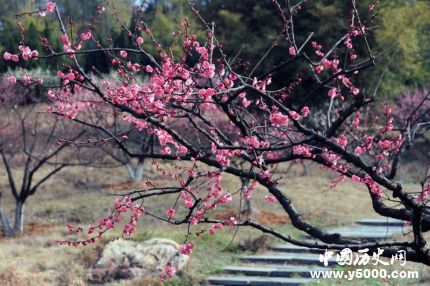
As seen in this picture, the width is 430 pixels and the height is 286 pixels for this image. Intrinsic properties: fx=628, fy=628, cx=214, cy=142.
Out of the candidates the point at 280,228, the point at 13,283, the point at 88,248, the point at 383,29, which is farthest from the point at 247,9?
the point at 13,283

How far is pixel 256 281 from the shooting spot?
829 cm

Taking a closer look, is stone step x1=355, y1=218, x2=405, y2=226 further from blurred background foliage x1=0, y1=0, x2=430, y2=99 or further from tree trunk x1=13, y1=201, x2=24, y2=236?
tree trunk x1=13, y1=201, x2=24, y2=236

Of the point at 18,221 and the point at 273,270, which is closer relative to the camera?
the point at 273,270

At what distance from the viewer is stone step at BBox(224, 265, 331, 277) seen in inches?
339

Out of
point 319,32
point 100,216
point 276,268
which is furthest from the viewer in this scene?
point 319,32

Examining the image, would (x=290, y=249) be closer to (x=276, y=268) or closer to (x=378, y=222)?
(x=276, y=268)

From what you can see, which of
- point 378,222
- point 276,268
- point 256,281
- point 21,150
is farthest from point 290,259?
point 21,150

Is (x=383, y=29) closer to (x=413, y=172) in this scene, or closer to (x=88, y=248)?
(x=413, y=172)

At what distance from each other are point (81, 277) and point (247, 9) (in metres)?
13.5

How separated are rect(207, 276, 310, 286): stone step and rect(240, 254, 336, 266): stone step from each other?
2.70 feet

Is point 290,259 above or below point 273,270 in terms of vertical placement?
above

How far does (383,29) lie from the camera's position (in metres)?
21.3

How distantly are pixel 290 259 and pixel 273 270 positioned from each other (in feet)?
2.08

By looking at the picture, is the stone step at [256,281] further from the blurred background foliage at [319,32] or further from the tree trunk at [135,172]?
the tree trunk at [135,172]
